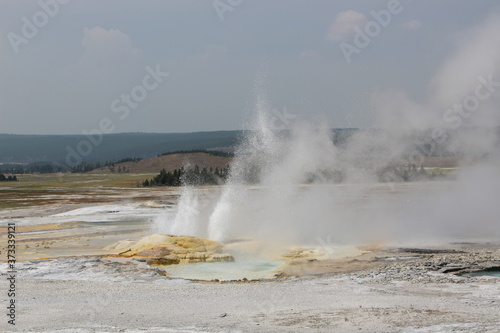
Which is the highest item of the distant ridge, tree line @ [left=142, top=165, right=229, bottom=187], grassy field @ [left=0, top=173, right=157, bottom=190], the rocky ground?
the distant ridge

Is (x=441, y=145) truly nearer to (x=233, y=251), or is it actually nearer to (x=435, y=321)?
(x=233, y=251)

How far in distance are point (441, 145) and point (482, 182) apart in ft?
75.3

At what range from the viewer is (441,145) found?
63.2 m

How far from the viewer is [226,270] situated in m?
20.2

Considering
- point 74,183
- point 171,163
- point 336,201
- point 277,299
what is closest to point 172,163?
point 171,163

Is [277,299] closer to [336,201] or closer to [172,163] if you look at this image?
[336,201]

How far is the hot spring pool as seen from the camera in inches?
754

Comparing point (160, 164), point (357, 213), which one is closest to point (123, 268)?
point (357, 213)

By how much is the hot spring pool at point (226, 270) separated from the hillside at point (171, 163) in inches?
3182

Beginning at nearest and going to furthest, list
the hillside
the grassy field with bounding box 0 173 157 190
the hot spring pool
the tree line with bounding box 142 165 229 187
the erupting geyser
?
the hot spring pool
the erupting geyser
the tree line with bounding box 142 165 229 187
the grassy field with bounding box 0 173 157 190
the hillside

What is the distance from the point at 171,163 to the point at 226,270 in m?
98.9

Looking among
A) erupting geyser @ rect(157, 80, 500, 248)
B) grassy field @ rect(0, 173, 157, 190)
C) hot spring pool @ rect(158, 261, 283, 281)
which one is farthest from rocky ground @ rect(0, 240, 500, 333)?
grassy field @ rect(0, 173, 157, 190)

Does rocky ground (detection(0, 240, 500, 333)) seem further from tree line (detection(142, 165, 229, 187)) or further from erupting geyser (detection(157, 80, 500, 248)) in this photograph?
tree line (detection(142, 165, 229, 187))

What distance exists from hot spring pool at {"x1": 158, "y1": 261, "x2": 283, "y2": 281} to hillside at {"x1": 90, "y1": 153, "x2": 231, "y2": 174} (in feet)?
265
